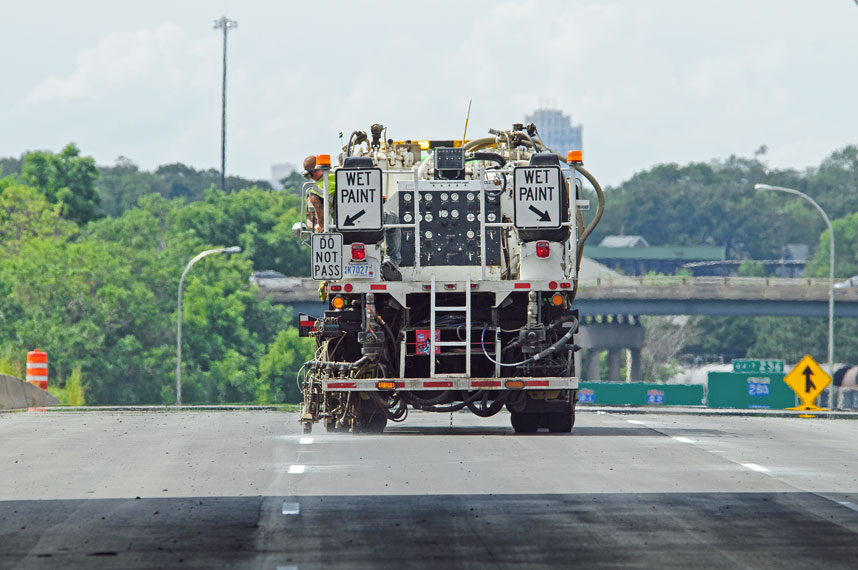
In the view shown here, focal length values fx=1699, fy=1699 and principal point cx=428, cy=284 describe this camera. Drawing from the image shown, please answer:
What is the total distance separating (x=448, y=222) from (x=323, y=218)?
1.90m

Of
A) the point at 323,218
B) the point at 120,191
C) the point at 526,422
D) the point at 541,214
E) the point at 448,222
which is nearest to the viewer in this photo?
the point at 541,214

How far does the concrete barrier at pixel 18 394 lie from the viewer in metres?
33.2

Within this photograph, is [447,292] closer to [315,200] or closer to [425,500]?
[315,200]

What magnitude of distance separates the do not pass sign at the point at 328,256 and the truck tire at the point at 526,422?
3.11 meters

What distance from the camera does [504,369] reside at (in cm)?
2161

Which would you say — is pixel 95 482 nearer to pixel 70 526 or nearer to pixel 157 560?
pixel 70 526

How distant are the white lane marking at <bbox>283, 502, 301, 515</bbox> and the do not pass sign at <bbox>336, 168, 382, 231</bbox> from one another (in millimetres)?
8564

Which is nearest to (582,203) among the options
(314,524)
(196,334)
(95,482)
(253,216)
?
(95,482)

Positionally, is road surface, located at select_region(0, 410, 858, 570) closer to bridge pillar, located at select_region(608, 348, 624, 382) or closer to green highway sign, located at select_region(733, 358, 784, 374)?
green highway sign, located at select_region(733, 358, 784, 374)

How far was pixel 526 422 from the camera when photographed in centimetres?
2248

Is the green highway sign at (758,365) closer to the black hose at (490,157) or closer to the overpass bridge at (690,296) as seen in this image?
the overpass bridge at (690,296)

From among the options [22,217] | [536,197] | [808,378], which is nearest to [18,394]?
[536,197]

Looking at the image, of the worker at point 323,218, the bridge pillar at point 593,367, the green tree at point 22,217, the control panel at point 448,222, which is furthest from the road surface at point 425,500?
the bridge pillar at point 593,367

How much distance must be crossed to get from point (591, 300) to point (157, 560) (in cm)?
8643
